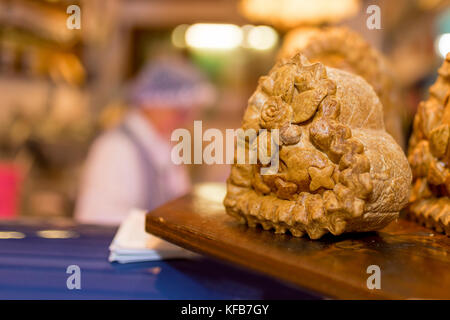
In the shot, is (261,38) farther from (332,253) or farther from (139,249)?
(332,253)

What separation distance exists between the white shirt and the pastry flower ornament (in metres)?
1.39

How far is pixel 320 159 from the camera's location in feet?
2.04

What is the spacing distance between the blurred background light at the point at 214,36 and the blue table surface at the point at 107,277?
5.58 metres

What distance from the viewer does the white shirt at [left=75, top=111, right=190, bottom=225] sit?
2.03m

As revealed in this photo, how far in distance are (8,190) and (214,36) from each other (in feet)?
14.4

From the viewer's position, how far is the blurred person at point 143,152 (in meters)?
2.05

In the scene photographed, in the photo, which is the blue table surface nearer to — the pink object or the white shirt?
the white shirt

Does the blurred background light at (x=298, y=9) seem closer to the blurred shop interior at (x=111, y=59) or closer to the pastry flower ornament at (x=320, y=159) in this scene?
the blurred shop interior at (x=111, y=59)

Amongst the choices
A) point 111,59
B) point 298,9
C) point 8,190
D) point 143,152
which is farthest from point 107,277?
point 111,59

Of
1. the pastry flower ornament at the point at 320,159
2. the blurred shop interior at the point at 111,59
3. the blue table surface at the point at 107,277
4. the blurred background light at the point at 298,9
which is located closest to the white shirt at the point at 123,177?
the blurred shop interior at the point at 111,59

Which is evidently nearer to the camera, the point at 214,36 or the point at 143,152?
the point at 143,152

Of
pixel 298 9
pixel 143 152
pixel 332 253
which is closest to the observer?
pixel 332 253

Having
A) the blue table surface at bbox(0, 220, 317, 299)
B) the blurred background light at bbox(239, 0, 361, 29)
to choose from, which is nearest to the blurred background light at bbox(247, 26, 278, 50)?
the blurred background light at bbox(239, 0, 361, 29)

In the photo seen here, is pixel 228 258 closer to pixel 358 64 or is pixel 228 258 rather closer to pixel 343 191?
pixel 343 191
